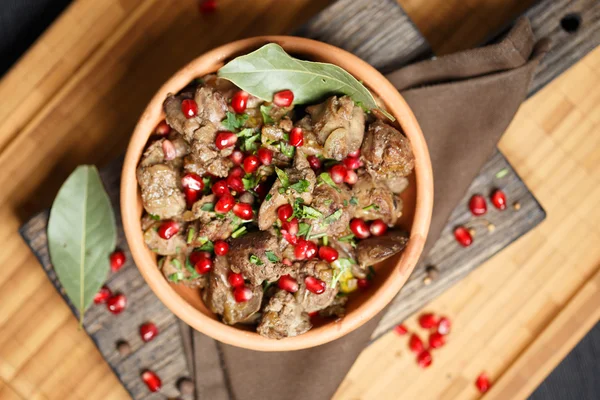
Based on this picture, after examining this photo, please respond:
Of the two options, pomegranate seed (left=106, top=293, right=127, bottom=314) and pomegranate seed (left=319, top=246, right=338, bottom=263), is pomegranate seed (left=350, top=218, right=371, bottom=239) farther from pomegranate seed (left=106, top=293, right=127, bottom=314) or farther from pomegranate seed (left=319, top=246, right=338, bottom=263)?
pomegranate seed (left=106, top=293, right=127, bottom=314)

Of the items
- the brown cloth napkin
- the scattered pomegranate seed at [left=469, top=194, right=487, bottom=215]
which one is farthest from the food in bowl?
the scattered pomegranate seed at [left=469, top=194, right=487, bottom=215]

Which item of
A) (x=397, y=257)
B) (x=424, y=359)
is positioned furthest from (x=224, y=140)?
(x=424, y=359)

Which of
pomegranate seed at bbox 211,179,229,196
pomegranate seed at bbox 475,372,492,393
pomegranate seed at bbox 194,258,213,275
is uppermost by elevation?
pomegranate seed at bbox 211,179,229,196

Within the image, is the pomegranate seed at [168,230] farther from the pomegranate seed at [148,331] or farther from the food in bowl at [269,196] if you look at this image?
the pomegranate seed at [148,331]

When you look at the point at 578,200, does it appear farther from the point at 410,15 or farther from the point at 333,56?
the point at 333,56

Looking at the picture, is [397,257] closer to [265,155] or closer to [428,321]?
[265,155]

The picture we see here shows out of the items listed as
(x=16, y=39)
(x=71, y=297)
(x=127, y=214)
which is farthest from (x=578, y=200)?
(x=16, y=39)
